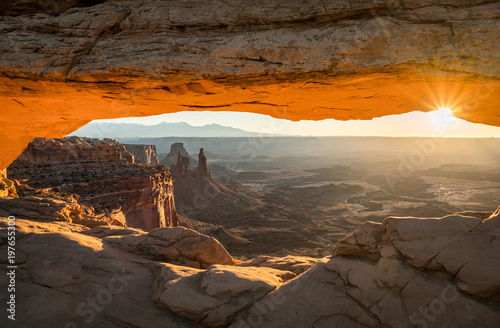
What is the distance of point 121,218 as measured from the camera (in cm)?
2459

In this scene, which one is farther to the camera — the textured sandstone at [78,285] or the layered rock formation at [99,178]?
the layered rock formation at [99,178]

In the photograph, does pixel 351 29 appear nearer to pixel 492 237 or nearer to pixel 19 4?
pixel 492 237

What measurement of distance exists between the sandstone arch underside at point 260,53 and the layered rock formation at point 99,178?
17490mm

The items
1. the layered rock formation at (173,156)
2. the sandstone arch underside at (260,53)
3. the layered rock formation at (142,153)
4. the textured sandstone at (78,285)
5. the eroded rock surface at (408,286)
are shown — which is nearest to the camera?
the eroded rock surface at (408,286)

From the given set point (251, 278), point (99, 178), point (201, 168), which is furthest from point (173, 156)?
point (251, 278)

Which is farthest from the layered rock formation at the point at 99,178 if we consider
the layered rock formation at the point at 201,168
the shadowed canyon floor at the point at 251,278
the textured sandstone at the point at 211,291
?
the layered rock formation at the point at 201,168

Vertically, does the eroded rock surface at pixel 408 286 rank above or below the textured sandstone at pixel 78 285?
above

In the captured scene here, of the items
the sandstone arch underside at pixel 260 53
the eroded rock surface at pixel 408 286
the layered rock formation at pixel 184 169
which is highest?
the sandstone arch underside at pixel 260 53

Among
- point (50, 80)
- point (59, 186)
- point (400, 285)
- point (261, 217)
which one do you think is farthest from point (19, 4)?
point (261, 217)

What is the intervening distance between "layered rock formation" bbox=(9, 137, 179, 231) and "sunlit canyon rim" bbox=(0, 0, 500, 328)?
15.6 m

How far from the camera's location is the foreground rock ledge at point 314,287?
4.95m

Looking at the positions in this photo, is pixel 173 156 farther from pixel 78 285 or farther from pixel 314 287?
pixel 314 287

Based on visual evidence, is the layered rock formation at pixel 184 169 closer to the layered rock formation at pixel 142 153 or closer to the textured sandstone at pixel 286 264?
the layered rock formation at pixel 142 153

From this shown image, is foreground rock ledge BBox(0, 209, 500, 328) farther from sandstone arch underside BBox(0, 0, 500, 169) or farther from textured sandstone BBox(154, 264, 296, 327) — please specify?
sandstone arch underside BBox(0, 0, 500, 169)
